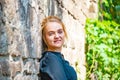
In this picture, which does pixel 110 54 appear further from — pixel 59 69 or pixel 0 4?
pixel 0 4

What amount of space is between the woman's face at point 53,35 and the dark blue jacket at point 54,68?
61 mm

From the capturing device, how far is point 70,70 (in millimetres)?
2920

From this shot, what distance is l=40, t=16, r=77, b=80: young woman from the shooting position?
2713mm

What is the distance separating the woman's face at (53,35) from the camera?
9.37 feet

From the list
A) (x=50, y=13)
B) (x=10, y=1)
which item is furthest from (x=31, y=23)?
(x=50, y=13)

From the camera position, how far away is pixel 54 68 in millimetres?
2715

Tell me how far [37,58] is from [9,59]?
18.6 inches

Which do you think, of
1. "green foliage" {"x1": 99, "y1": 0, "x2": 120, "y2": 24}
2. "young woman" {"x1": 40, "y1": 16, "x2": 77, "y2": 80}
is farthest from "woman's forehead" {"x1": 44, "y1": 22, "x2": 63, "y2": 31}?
"green foliage" {"x1": 99, "y1": 0, "x2": 120, "y2": 24}

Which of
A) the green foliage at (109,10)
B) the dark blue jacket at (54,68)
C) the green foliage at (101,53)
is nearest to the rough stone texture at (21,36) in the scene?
the dark blue jacket at (54,68)

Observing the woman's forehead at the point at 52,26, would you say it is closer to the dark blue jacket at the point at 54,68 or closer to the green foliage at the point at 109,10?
the dark blue jacket at the point at 54,68

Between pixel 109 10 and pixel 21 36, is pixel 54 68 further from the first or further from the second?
pixel 109 10

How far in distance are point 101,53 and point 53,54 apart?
3.09 m

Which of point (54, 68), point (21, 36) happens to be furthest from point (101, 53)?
point (21, 36)

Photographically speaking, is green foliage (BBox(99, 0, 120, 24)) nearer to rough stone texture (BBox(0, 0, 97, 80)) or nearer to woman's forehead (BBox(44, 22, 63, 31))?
rough stone texture (BBox(0, 0, 97, 80))
